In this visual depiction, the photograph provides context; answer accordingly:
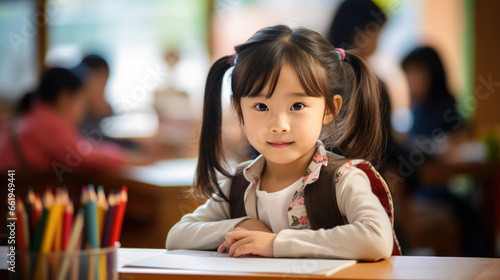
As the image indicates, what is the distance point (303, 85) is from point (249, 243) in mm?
286

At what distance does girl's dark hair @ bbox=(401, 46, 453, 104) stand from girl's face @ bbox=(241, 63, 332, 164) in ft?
7.94

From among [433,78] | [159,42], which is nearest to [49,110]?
[433,78]

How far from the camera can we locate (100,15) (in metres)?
6.07

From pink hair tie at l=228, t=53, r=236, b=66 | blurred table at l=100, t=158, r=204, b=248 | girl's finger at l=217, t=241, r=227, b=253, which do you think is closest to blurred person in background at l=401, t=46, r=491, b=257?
blurred table at l=100, t=158, r=204, b=248

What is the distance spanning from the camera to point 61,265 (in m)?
0.71

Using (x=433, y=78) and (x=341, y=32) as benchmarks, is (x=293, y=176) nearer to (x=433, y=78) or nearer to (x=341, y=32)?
(x=341, y=32)

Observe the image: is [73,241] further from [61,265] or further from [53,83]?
[53,83]

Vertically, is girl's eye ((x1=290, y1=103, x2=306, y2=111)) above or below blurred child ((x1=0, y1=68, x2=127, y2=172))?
above

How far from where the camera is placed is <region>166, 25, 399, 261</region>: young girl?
993 millimetres

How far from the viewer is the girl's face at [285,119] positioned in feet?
3.42

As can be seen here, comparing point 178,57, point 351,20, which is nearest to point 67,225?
point 351,20

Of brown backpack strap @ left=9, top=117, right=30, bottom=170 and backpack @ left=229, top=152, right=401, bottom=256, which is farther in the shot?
brown backpack strap @ left=9, top=117, right=30, bottom=170

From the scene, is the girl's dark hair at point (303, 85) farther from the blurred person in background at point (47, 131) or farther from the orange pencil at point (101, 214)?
the blurred person in background at point (47, 131)

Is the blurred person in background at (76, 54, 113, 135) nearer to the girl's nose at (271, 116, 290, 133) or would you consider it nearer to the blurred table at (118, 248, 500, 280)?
the girl's nose at (271, 116, 290, 133)
